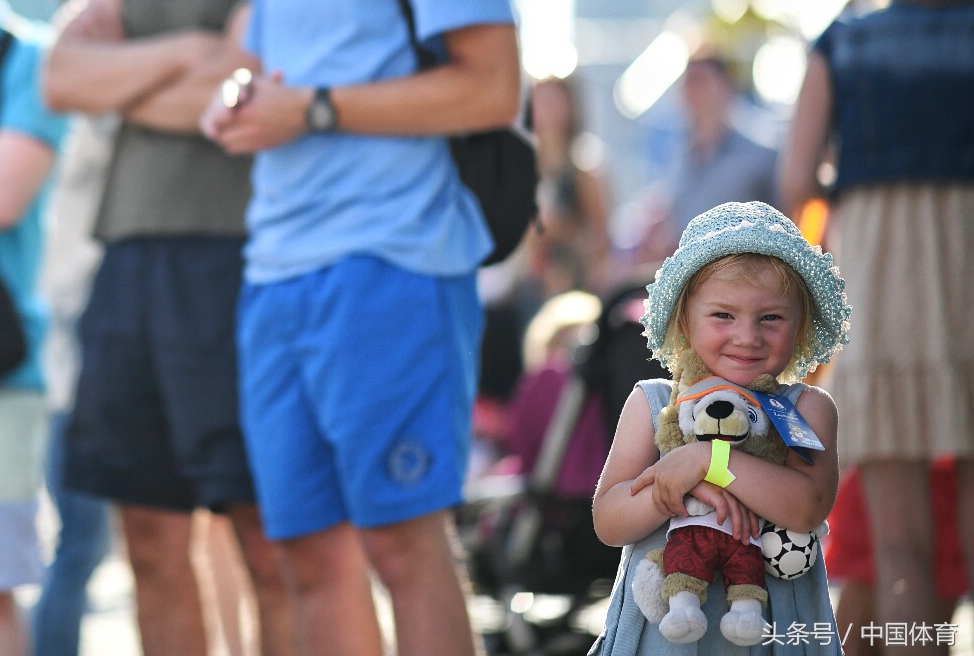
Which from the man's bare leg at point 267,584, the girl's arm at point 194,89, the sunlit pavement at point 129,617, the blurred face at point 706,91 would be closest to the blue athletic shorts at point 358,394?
the man's bare leg at point 267,584

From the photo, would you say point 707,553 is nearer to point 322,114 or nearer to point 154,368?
point 322,114

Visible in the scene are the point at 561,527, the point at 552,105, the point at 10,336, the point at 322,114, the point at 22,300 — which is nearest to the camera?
the point at 322,114

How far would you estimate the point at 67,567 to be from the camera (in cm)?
430

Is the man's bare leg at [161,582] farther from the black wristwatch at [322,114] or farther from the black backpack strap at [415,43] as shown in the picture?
the black backpack strap at [415,43]

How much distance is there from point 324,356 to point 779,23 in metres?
14.0

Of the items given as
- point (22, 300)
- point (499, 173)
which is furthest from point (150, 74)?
point (499, 173)

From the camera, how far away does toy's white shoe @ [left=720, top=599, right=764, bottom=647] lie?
1911 mm

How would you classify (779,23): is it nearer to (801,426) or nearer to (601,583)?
(601,583)

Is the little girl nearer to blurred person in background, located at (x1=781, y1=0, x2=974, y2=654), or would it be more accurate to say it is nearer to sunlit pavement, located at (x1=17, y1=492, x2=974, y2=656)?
blurred person in background, located at (x1=781, y1=0, x2=974, y2=654)

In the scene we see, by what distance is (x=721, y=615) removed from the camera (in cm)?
199

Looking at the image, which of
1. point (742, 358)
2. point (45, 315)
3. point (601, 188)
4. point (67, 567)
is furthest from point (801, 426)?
point (601, 188)

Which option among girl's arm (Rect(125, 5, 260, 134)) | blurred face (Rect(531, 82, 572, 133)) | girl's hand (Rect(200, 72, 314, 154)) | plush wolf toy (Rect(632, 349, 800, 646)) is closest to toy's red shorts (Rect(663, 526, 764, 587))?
plush wolf toy (Rect(632, 349, 800, 646))

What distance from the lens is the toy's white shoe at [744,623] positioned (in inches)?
75.2

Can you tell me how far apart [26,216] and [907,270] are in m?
2.15
